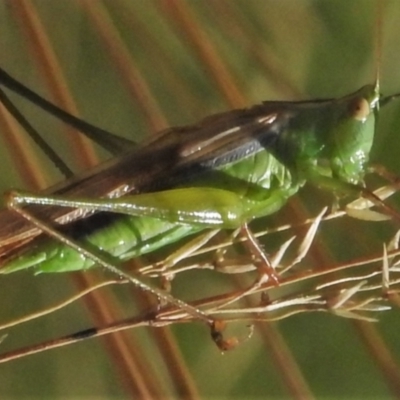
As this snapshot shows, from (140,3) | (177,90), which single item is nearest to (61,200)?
(177,90)

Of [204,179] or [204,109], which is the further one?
[204,109]

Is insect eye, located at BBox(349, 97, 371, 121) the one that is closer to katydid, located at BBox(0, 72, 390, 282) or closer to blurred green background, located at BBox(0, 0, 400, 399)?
katydid, located at BBox(0, 72, 390, 282)

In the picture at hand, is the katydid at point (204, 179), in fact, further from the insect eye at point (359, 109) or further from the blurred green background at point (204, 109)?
the blurred green background at point (204, 109)

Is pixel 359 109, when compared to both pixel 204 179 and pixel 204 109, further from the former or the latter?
pixel 204 109

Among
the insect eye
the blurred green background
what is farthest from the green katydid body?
the blurred green background

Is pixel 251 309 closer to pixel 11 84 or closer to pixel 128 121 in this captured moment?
pixel 11 84

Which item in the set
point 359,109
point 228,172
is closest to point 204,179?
point 228,172

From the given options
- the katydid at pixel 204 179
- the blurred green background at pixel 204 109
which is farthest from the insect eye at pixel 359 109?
the blurred green background at pixel 204 109
